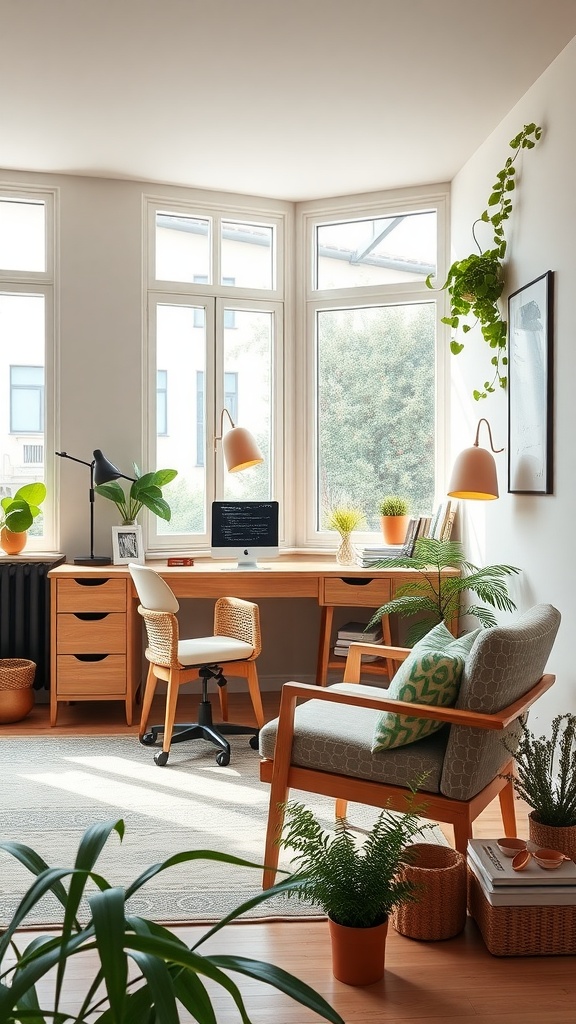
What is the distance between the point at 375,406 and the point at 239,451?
99cm

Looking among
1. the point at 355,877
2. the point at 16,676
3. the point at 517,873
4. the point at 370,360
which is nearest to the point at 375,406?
the point at 370,360

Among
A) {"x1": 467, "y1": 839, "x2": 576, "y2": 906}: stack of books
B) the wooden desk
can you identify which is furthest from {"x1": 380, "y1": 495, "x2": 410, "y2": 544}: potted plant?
{"x1": 467, "y1": 839, "x2": 576, "y2": 906}: stack of books

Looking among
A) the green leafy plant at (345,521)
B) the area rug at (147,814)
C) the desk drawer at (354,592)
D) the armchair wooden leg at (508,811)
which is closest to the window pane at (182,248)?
the green leafy plant at (345,521)

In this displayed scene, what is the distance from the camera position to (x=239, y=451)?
184 inches

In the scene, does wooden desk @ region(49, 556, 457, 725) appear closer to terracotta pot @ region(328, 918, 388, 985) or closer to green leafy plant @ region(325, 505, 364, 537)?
green leafy plant @ region(325, 505, 364, 537)

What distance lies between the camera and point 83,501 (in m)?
4.98

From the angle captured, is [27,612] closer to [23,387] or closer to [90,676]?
[90,676]

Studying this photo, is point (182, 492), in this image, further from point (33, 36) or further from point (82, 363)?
point (33, 36)

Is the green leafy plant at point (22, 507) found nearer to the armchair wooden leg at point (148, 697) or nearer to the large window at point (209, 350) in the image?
the large window at point (209, 350)

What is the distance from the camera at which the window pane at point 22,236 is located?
4.99 meters

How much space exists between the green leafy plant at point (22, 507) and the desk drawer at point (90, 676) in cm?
72

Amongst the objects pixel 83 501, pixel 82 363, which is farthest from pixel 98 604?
pixel 82 363

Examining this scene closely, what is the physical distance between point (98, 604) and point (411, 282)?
249cm

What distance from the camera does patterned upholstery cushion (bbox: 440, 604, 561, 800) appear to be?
2318mm
